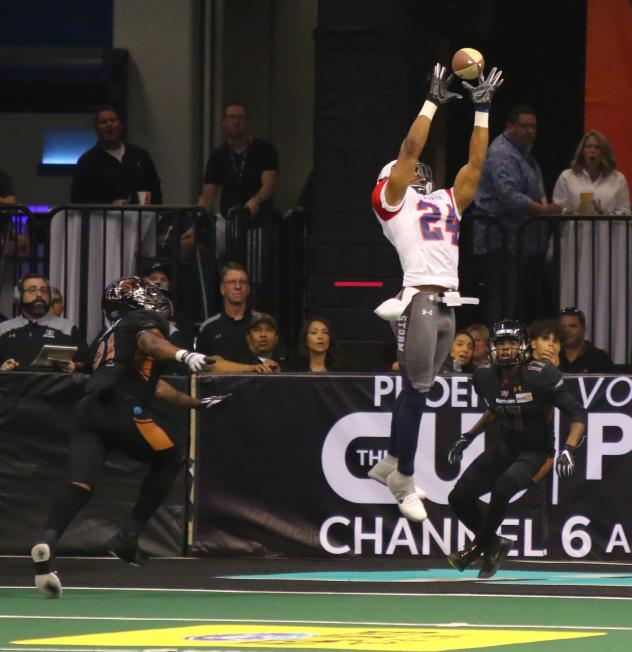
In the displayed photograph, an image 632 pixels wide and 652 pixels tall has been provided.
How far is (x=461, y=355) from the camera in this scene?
1630 centimetres

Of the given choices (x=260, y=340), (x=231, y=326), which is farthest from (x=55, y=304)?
(x=260, y=340)

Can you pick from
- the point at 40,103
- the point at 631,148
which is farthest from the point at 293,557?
the point at 40,103

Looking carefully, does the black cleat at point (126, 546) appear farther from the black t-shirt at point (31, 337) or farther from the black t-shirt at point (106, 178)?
the black t-shirt at point (106, 178)

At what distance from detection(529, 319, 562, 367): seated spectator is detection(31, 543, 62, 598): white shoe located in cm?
465

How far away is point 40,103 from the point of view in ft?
67.9

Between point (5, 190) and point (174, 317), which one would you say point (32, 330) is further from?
point (5, 190)

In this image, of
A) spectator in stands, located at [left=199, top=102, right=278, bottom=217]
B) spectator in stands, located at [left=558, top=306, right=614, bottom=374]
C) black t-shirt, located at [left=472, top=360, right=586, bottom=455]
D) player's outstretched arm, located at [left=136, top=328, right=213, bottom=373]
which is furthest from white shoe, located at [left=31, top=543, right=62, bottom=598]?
spectator in stands, located at [left=199, top=102, right=278, bottom=217]

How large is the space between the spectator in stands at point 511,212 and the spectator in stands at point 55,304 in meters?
3.69

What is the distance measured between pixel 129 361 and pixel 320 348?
287 centimetres

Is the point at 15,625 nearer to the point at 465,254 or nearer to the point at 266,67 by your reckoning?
the point at 465,254

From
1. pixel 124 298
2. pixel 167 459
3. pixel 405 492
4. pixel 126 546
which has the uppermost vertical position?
pixel 124 298

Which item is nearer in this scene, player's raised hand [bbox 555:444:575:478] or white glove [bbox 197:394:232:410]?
player's raised hand [bbox 555:444:575:478]

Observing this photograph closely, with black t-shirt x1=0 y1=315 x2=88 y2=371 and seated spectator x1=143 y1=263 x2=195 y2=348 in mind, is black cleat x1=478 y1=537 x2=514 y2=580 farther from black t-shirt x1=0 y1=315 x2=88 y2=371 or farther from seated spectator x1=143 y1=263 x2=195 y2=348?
black t-shirt x1=0 y1=315 x2=88 y2=371

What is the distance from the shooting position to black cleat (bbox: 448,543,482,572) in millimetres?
14031
